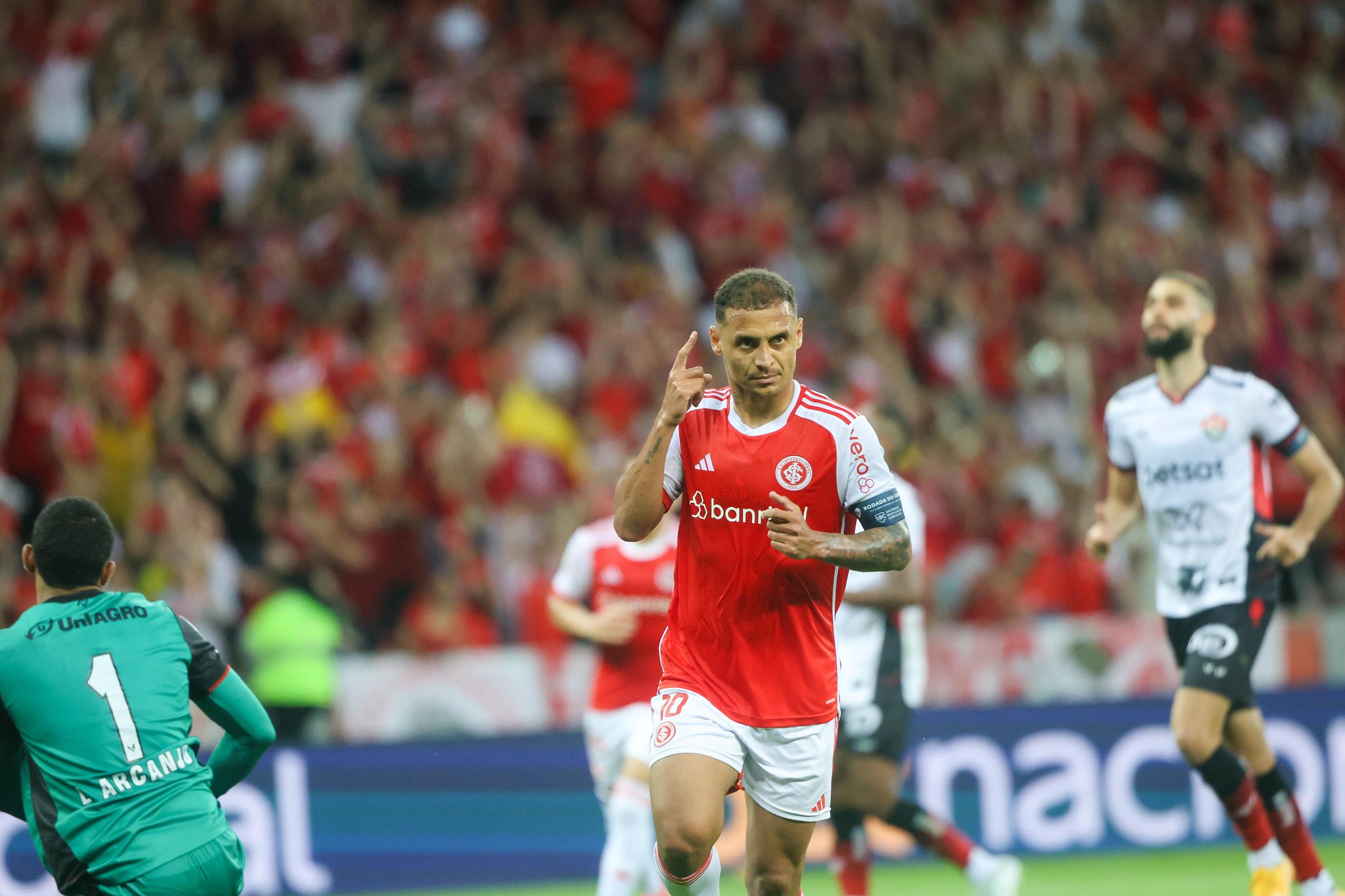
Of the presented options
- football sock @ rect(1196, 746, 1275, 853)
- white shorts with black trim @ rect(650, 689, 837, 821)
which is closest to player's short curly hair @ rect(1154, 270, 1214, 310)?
football sock @ rect(1196, 746, 1275, 853)

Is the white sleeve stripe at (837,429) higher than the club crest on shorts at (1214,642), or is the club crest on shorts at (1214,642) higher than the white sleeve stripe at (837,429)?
the white sleeve stripe at (837,429)

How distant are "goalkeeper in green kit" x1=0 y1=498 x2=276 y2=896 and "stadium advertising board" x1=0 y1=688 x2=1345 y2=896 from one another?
514cm

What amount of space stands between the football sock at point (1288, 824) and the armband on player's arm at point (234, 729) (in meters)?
4.68

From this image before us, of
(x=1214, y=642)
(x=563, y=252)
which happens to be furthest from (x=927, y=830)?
(x=563, y=252)

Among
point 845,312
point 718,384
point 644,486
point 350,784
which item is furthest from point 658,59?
point 644,486

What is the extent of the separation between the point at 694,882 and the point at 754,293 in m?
2.09

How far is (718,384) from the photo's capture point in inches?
A: 509

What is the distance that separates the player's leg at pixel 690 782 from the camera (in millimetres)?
5645

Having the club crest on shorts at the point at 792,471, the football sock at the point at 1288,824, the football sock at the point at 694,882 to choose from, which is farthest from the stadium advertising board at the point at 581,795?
the club crest on shorts at the point at 792,471

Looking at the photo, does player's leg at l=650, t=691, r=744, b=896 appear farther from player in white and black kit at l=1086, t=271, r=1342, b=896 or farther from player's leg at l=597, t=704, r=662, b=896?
A: player in white and black kit at l=1086, t=271, r=1342, b=896

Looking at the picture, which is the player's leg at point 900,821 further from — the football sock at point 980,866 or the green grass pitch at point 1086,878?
the green grass pitch at point 1086,878

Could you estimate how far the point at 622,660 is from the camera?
8281 mm

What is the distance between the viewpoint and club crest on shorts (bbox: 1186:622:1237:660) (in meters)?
7.52

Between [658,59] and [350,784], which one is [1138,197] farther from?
[350,784]
